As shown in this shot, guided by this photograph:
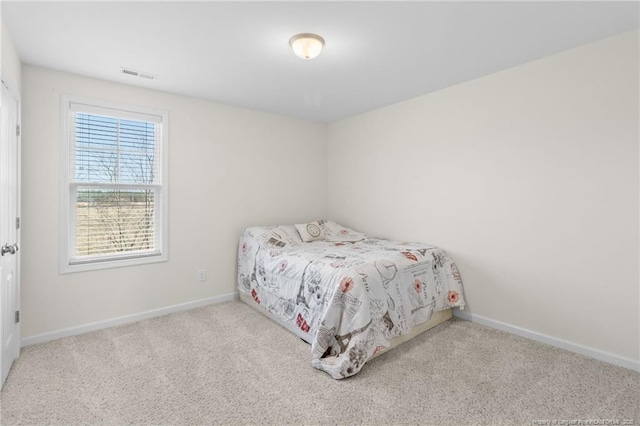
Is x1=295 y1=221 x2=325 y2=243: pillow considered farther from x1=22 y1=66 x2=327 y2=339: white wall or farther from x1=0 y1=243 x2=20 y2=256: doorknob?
x1=0 y1=243 x2=20 y2=256: doorknob

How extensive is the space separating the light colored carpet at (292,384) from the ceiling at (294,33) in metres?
2.24

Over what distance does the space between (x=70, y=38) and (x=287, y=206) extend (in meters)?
2.59


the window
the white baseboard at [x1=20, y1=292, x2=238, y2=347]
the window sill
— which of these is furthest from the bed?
the window

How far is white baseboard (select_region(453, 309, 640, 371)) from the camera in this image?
221 cm

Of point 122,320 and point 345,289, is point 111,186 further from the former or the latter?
point 345,289

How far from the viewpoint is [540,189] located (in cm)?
254

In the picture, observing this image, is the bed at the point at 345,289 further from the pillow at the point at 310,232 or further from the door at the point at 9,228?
the door at the point at 9,228

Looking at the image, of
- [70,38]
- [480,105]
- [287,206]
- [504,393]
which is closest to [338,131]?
[287,206]

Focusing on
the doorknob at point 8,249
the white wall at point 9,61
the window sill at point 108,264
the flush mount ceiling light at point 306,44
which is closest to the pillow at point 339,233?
Answer: the window sill at point 108,264

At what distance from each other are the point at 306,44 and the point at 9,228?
2.31 meters

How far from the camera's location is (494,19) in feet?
6.42

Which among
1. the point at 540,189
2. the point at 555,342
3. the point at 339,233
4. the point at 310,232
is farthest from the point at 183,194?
the point at 555,342

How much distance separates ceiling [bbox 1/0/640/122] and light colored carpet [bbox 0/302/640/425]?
224 cm

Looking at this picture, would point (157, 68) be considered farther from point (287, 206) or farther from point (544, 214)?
point (544, 214)
